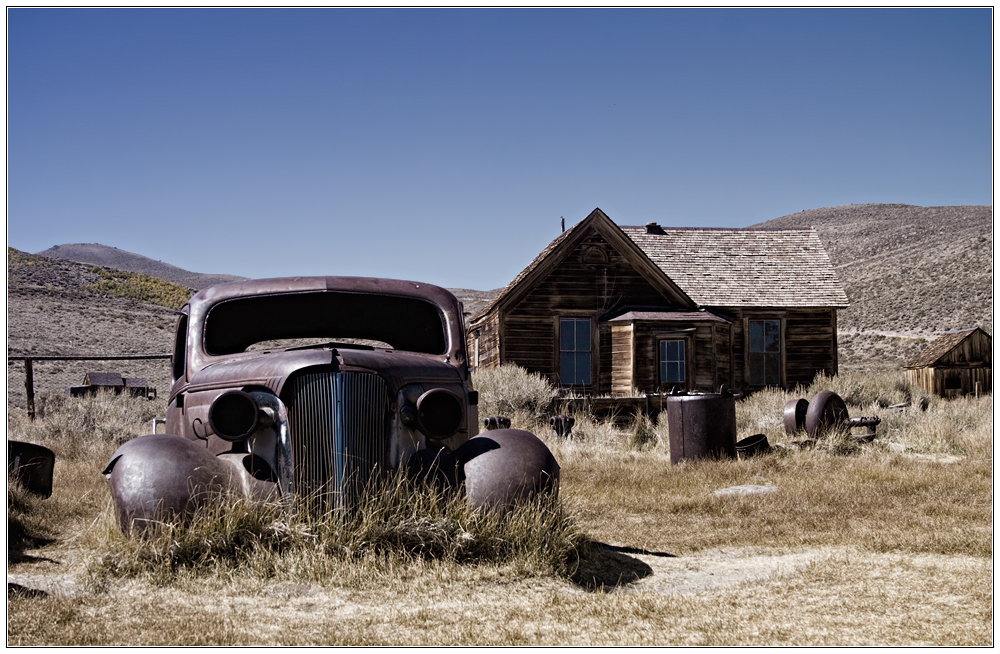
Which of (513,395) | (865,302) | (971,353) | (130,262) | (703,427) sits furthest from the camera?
(130,262)

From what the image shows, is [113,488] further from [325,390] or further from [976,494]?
[976,494]

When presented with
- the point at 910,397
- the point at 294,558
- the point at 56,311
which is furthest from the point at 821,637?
the point at 56,311

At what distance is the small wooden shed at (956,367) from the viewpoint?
26.4 meters

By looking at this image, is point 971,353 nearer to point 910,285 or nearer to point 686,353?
point 686,353

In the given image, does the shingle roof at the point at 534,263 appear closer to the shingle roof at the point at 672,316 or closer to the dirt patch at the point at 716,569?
→ the shingle roof at the point at 672,316

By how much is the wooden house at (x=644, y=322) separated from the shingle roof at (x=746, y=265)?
0.05 meters

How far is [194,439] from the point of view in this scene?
20.8 ft

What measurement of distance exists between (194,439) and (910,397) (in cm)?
2149

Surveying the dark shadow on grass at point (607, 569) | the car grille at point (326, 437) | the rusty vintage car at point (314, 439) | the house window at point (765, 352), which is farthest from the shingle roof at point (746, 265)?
the car grille at point (326, 437)

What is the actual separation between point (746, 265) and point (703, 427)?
41.8 ft

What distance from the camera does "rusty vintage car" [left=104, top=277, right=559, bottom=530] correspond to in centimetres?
552

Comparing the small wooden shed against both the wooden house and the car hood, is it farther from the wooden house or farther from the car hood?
the car hood

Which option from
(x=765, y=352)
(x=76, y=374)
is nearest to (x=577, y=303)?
(x=765, y=352)

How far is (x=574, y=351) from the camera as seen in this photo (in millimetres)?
21625
